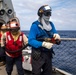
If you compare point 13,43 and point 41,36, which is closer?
point 41,36

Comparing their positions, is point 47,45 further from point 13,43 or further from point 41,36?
point 13,43

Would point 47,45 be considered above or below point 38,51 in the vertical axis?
above

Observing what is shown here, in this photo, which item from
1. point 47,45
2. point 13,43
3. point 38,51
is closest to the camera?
point 47,45

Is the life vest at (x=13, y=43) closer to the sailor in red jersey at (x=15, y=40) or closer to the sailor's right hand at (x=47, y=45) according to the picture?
the sailor in red jersey at (x=15, y=40)

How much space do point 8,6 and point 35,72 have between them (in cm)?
508

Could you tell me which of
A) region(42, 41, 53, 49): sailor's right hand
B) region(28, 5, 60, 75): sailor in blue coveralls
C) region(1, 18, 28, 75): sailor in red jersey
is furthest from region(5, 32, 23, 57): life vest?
region(42, 41, 53, 49): sailor's right hand

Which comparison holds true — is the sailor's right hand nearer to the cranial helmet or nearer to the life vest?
the cranial helmet

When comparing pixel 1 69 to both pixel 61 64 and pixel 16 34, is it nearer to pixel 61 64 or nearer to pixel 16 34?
pixel 16 34

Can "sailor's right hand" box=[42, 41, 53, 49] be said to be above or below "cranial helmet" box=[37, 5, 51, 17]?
below

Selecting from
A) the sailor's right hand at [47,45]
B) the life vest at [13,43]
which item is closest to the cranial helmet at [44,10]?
the sailor's right hand at [47,45]

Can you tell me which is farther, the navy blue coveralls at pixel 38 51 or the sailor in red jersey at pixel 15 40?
the sailor in red jersey at pixel 15 40

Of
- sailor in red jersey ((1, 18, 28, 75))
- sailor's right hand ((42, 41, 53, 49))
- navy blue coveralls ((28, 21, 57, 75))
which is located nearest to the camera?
sailor's right hand ((42, 41, 53, 49))

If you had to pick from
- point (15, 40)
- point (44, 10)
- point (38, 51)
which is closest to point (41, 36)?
point (38, 51)

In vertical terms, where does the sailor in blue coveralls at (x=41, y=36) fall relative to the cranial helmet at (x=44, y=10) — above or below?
below
